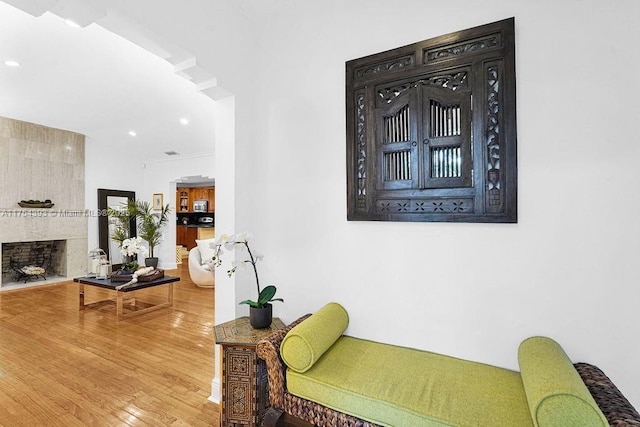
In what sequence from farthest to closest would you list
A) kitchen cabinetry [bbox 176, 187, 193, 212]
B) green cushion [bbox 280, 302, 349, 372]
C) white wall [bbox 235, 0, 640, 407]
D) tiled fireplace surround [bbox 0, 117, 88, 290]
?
kitchen cabinetry [bbox 176, 187, 193, 212], tiled fireplace surround [bbox 0, 117, 88, 290], green cushion [bbox 280, 302, 349, 372], white wall [bbox 235, 0, 640, 407]

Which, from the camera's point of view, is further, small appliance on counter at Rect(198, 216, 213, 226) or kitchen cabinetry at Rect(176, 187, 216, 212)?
kitchen cabinetry at Rect(176, 187, 216, 212)

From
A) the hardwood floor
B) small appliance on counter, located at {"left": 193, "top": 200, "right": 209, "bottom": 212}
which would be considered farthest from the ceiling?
small appliance on counter, located at {"left": 193, "top": 200, "right": 209, "bottom": 212}

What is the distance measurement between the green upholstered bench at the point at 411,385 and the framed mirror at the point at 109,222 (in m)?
7.14

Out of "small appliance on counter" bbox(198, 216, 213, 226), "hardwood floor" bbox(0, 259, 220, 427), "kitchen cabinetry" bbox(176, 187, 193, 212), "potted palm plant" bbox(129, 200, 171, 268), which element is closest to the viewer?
"hardwood floor" bbox(0, 259, 220, 427)

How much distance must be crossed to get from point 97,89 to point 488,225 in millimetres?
5764

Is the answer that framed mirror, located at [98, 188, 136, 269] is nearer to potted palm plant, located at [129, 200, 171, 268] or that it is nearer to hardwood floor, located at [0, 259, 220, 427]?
potted palm plant, located at [129, 200, 171, 268]

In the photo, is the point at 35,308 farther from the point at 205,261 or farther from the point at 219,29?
the point at 219,29

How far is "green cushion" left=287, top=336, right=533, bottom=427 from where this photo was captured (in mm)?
1248

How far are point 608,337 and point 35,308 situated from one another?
6384 millimetres

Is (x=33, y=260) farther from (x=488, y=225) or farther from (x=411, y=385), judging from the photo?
(x=488, y=225)

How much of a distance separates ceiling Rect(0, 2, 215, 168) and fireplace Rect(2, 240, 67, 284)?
2.47 m

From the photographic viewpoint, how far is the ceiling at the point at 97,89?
11.1 ft

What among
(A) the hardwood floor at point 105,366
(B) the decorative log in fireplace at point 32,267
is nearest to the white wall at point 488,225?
(A) the hardwood floor at point 105,366

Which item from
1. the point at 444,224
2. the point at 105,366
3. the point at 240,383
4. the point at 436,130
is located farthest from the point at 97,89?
the point at 444,224
